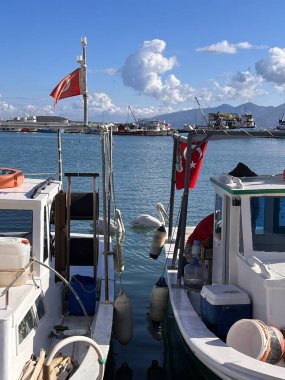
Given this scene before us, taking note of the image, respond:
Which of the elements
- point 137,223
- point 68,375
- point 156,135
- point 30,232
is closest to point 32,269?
point 30,232

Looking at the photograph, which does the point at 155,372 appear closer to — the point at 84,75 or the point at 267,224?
the point at 267,224

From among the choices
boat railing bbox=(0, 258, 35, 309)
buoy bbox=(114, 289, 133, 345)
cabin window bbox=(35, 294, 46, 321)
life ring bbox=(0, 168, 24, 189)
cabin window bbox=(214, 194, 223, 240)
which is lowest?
buoy bbox=(114, 289, 133, 345)

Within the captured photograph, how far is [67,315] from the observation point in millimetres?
9180

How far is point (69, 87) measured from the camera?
9.49m

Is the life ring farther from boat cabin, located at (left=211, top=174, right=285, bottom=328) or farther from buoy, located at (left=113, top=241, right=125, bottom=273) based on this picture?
boat cabin, located at (left=211, top=174, right=285, bottom=328)

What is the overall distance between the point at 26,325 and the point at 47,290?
3.66 ft

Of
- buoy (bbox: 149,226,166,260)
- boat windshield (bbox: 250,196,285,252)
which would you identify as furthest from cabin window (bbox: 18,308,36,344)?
buoy (bbox: 149,226,166,260)

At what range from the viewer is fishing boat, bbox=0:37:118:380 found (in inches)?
265

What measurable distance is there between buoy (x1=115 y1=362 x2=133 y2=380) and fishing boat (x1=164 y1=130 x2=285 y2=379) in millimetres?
1467

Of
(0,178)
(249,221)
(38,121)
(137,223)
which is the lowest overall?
(137,223)

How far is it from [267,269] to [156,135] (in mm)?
148829

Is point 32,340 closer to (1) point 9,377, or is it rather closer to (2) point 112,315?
(1) point 9,377

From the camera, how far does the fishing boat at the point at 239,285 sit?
6.87 meters

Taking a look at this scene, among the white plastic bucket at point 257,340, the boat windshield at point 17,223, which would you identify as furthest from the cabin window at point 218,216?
the boat windshield at point 17,223
